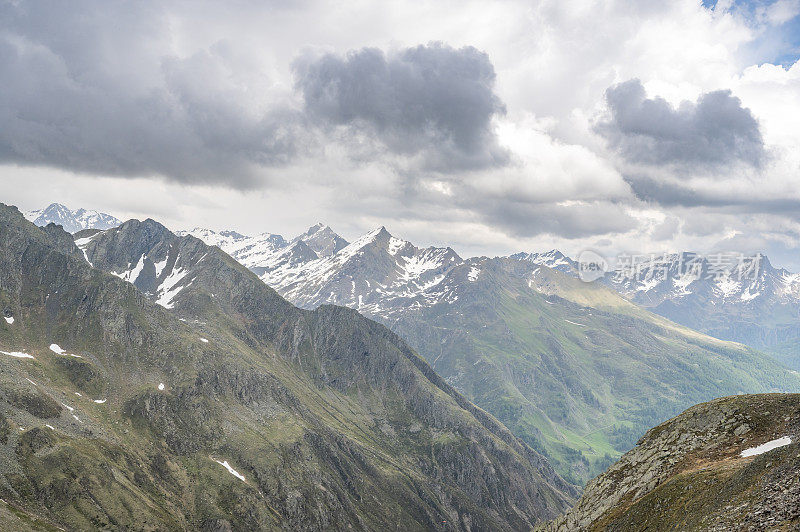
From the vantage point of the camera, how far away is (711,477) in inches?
2323

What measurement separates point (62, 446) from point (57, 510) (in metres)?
27.8

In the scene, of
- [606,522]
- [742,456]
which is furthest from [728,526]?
[606,522]

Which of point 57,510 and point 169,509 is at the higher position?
point 57,510

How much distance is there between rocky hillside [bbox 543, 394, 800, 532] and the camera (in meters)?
47.0

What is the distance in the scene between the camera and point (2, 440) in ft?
552

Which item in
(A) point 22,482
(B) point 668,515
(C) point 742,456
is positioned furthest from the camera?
(A) point 22,482

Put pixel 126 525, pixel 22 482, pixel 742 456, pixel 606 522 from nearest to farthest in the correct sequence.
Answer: pixel 742 456
pixel 606 522
pixel 22 482
pixel 126 525

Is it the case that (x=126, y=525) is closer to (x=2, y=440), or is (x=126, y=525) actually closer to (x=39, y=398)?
(x=2, y=440)

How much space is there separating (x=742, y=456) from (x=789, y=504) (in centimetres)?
2492

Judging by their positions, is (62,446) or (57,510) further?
(62,446)

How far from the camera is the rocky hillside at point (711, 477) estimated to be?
4703 cm

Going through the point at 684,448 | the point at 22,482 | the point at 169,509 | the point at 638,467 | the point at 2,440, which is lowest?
the point at 169,509

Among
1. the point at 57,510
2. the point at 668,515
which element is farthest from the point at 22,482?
the point at 668,515

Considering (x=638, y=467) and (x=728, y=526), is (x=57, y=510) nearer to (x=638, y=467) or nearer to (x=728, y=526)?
(x=638, y=467)
